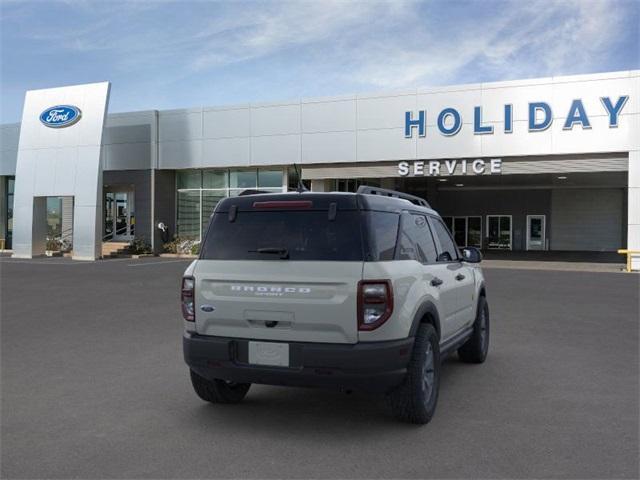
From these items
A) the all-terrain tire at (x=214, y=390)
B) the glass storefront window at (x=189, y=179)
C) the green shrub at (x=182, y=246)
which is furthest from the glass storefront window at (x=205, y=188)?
the all-terrain tire at (x=214, y=390)

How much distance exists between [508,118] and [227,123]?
39.8 feet

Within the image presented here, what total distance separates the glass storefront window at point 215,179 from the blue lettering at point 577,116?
15.3m

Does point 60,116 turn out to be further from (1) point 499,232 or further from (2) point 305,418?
(2) point 305,418

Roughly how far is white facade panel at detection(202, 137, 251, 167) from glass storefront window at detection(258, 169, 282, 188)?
1393mm

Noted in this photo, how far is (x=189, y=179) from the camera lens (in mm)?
29938

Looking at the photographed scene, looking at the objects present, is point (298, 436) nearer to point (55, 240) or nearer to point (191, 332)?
point (191, 332)

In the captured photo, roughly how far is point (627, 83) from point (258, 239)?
796 inches

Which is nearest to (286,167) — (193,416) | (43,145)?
(43,145)

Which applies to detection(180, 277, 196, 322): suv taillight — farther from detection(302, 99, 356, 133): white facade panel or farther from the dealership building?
detection(302, 99, 356, 133): white facade panel

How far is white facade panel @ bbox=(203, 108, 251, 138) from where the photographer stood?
2677 centimetres

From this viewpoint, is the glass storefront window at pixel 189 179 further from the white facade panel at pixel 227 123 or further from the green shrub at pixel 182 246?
the green shrub at pixel 182 246

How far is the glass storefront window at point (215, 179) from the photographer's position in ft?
95.1

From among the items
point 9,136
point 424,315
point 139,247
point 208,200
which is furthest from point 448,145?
point 9,136

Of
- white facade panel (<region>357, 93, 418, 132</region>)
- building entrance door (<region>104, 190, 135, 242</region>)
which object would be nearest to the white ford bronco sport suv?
white facade panel (<region>357, 93, 418, 132</region>)
